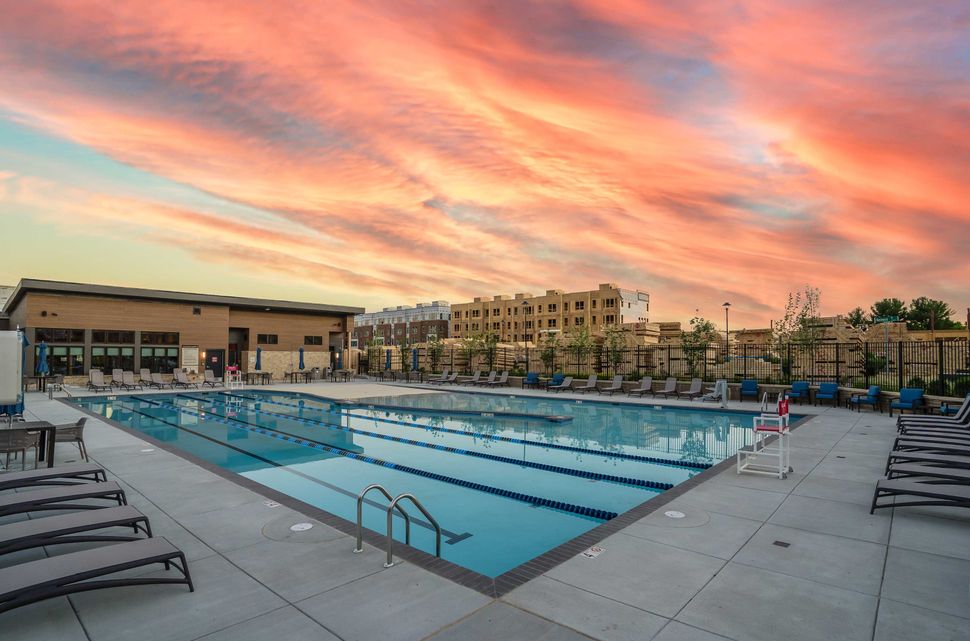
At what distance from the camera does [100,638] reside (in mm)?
3227

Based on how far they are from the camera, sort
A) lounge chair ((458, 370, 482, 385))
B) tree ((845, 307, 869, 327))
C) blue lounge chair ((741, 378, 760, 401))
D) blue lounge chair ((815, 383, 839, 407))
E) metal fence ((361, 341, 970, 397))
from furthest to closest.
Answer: tree ((845, 307, 869, 327))
lounge chair ((458, 370, 482, 385))
metal fence ((361, 341, 970, 397))
blue lounge chair ((741, 378, 760, 401))
blue lounge chair ((815, 383, 839, 407))

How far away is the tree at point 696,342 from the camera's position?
23953 millimetres

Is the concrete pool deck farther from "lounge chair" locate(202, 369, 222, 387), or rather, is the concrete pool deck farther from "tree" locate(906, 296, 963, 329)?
"tree" locate(906, 296, 963, 329)

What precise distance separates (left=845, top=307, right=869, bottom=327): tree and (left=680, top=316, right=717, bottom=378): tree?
6114cm

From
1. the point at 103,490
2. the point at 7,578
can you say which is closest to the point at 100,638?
the point at 7,578

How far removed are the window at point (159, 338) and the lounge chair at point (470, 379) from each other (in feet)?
56.7

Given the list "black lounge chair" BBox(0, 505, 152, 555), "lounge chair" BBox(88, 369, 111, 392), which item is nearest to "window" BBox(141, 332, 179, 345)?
"lounge chair" BBox(88, 369, 111, 392)

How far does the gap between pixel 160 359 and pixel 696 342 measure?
29885 mm

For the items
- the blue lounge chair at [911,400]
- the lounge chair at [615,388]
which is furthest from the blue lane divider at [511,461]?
the lounge chair at [615,388]

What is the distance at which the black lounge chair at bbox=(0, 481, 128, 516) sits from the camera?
4.83 metres

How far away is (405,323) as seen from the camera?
103500 millimetres

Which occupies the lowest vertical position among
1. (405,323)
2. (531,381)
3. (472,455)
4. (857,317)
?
(472,455)

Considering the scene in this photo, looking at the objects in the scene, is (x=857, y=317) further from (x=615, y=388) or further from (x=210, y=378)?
(x=210, y=378)

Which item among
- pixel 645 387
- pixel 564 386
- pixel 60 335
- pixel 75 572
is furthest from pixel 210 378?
pixel 75 572
